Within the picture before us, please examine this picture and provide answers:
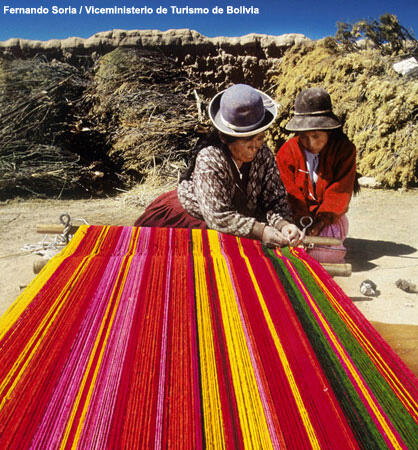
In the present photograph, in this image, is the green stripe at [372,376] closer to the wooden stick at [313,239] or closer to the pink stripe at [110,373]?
the wooden stick at [313,239]

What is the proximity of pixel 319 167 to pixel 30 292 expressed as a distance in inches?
83.5

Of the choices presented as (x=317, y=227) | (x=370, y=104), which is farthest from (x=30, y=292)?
(x=370, y=104)

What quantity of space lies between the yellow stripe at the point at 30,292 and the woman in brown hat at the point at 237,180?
2.33ft

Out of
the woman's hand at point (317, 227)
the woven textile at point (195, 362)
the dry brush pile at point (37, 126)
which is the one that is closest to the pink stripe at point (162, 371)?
the woven textile at point (195, 362)

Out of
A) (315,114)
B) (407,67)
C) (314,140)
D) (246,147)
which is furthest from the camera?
(407,67)

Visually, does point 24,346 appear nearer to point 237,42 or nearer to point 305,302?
point 305,302

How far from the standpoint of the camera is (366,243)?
11.9ft

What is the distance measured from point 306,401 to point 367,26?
690cm

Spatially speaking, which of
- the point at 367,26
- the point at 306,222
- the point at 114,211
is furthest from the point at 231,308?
the point at 367,26

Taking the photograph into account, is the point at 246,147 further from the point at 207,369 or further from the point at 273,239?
the point at 207,369

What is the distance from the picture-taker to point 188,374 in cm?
120

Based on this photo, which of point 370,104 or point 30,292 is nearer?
point 30,292

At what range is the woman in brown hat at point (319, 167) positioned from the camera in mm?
2643

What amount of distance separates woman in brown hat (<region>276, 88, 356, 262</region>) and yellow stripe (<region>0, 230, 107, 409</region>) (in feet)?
5.81
